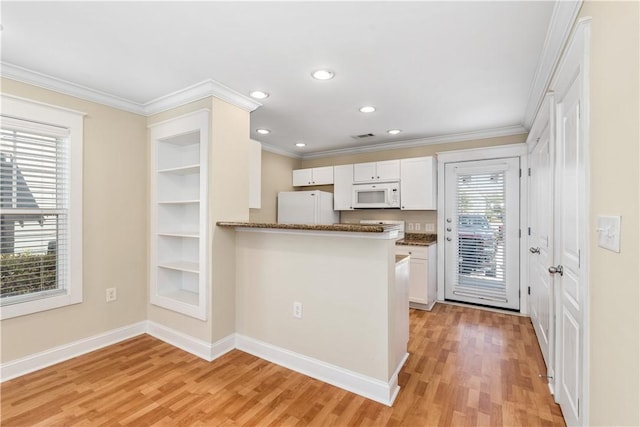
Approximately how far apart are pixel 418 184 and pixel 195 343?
10.6 ft

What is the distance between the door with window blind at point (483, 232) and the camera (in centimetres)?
371

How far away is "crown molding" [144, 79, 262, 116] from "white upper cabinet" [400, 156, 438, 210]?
224 cm

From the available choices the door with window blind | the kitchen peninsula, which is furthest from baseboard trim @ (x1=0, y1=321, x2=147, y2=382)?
the door with window blind

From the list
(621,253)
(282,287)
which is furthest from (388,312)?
(621,253)

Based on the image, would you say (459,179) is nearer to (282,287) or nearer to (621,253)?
(282,287)

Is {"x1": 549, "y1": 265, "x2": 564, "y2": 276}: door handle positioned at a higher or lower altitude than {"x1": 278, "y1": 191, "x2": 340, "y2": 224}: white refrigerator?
lower

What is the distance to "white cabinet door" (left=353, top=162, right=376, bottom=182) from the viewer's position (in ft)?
14.4

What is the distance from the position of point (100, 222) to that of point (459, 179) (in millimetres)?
4115

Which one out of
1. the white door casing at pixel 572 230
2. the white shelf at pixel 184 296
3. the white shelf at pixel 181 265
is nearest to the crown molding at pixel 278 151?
the white shelf at pixel 181 265

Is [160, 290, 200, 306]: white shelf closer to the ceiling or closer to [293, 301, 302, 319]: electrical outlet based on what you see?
[293, 301, 302, 319]: electrical outlet

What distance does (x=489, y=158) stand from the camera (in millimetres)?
3775

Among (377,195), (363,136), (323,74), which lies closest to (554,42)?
(323,74)

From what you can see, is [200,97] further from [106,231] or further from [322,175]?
[322,175]

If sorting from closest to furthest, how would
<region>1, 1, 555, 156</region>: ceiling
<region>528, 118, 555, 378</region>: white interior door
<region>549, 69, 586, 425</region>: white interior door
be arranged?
1. <region>549, 69, 586, 425</region>: white interior door
2. <region>1, 1, 555, 156</region>: ceiling
3. <region>528, 118, 555, 378</region>: white interior door
